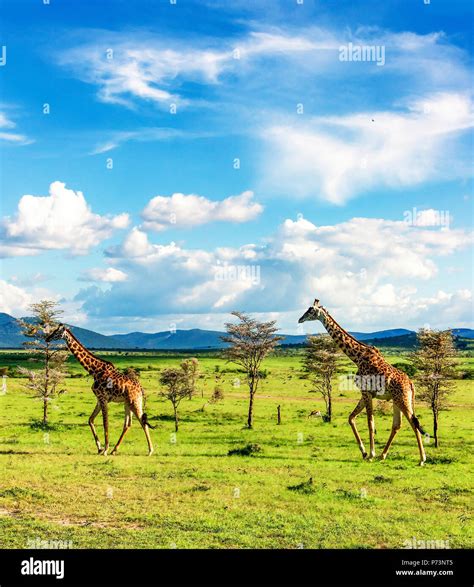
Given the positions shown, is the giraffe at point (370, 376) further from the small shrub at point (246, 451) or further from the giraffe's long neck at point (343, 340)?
the small shrub at point (246, 451)

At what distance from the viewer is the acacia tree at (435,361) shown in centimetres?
3181

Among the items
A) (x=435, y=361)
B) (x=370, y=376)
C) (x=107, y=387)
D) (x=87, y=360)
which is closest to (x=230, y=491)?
(x=370, y=376)

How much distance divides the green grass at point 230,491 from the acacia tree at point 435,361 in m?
2.96

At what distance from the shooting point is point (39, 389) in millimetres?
36344

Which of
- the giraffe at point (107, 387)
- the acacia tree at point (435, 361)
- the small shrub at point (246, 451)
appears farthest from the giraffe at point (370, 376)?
the acacia tree at point (435, 361)

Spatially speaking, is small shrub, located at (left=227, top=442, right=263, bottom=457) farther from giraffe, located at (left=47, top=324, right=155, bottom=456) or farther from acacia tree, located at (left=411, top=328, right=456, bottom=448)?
acacia tree, located at (left=411, top=328, right=456, bottom=448)

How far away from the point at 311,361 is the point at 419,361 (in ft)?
46.0

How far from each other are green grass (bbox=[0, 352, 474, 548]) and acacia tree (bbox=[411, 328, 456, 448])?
296 centimetres

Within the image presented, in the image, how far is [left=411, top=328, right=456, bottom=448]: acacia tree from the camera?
3181 centimetres

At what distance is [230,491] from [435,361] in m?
18.9
